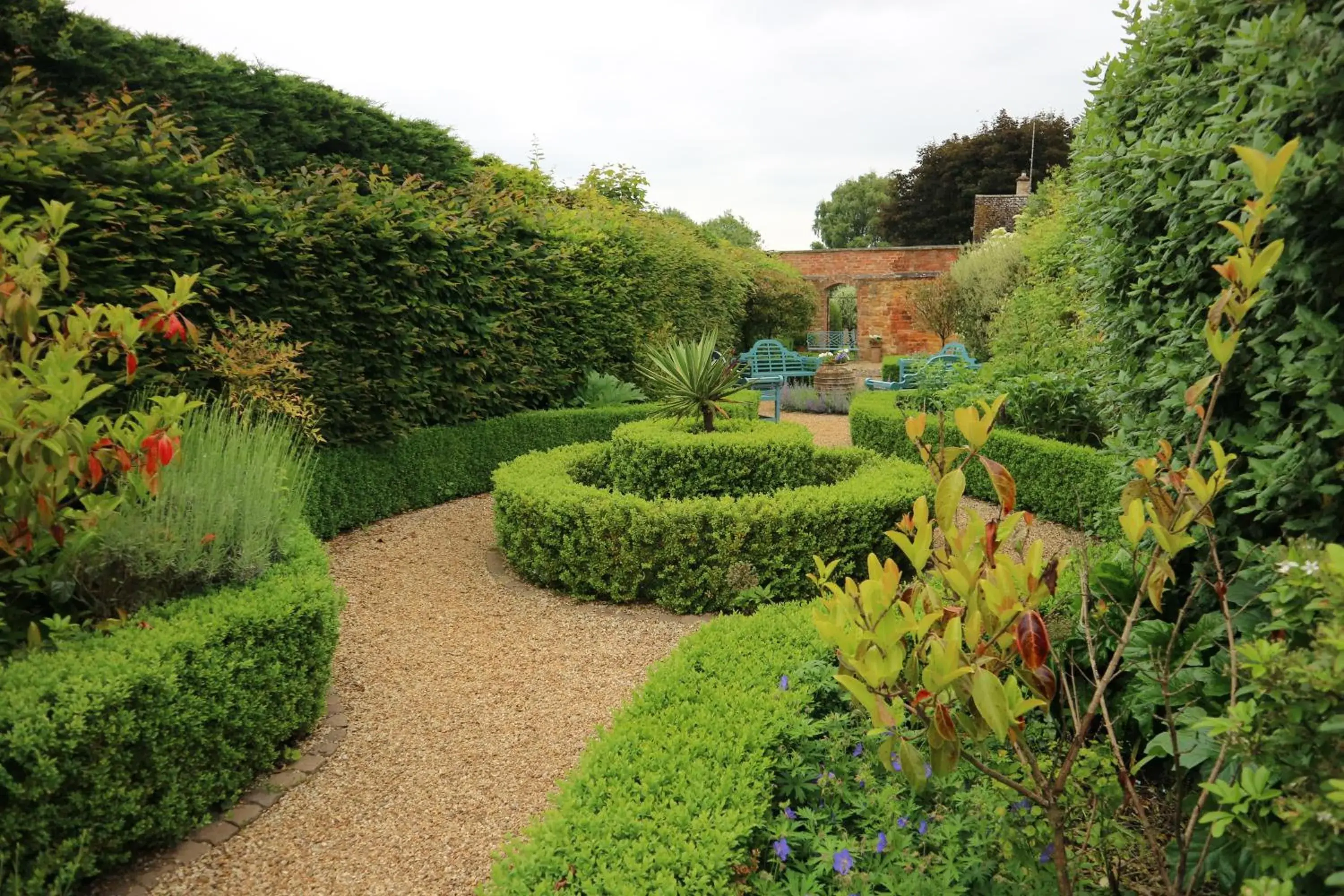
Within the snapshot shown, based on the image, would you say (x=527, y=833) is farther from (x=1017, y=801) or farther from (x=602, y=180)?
(x=602, y=180)

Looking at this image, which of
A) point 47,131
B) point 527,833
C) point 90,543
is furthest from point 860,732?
point 47,131

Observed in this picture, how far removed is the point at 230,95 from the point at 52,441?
9.02 m

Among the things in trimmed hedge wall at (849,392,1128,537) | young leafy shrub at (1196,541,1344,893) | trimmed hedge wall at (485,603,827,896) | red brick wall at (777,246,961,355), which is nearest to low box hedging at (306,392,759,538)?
trimmed hedge wall at (849,392,1128,537)

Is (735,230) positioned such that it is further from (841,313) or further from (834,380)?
(834,380)

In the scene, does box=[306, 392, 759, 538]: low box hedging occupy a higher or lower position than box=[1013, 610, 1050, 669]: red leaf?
lower

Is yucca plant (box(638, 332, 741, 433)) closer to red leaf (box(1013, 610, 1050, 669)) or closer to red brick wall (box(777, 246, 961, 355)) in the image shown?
red leaf (box(1013, 610, 1050, 669))

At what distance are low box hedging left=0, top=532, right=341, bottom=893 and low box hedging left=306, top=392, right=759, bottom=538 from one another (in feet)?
9.18

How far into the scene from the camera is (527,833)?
83.8 inches

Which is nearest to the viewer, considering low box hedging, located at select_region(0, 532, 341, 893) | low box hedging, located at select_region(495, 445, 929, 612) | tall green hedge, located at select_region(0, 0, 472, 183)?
low box hedging, located at select_region(0, 532, 341, 893)

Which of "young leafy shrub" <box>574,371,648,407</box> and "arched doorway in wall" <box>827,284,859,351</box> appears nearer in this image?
"young leafy shrub" <box>574,371,648,407</box>

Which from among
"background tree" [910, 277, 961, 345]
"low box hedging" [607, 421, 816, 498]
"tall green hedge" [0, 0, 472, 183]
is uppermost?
"tall green hedge" [0, 0, 472, 183]

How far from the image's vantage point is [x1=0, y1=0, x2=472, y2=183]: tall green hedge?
26.0ft

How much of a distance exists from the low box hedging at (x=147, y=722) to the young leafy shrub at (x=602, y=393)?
647 cm

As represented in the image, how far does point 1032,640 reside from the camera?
4.73 feet
